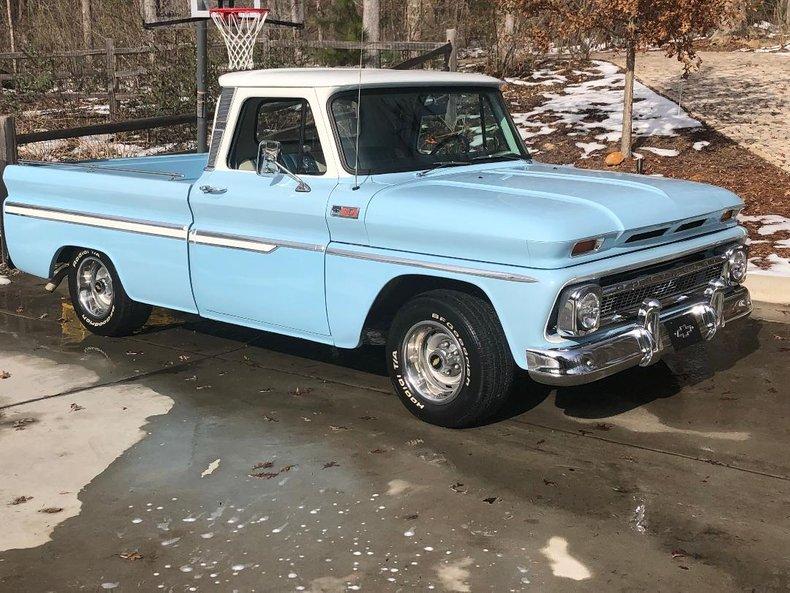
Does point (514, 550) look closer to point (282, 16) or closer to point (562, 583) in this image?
point (562, 583)

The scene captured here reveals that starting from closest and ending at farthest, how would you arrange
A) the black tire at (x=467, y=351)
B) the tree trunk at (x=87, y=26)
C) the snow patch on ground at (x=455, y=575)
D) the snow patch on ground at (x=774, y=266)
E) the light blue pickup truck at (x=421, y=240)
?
the snow patch on ground at (x=455, y=575) → the light blue pickup truck at (x=421, y=240) → the black tire at (x=467, y=351) → the snow patch on ground at (x=774, y=266) → the tree trunk at (x=87, y=26)

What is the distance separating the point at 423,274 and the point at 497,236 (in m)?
0.55

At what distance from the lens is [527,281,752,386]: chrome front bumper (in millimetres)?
4867

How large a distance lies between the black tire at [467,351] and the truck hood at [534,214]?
267mm

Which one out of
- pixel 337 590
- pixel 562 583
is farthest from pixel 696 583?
pixel 337 590

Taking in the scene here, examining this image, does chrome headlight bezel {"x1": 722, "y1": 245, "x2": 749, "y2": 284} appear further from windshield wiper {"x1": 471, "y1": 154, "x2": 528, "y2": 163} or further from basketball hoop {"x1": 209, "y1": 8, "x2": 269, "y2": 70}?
basketball hoop {"x1": 209, "y1": 8, "x2": 269, "y2": 70}

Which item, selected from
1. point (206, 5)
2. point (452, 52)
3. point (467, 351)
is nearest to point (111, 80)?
point (452, 52)

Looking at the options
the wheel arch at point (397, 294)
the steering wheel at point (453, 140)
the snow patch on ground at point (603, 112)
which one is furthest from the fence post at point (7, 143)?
the snow patch on ground at point (603, 112)

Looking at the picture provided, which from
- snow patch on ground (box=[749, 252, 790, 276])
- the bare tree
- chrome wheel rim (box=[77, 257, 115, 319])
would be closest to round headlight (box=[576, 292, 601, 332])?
chrome wheel rim (box=[77, 257, 115, 319])

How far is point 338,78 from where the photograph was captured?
233 inches

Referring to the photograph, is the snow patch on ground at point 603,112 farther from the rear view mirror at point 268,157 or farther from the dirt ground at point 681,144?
the rear view mirror at point 268,157

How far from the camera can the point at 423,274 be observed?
210 inches

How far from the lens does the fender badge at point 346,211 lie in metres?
5.57

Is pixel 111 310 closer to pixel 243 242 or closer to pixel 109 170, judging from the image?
pixel 109 170
